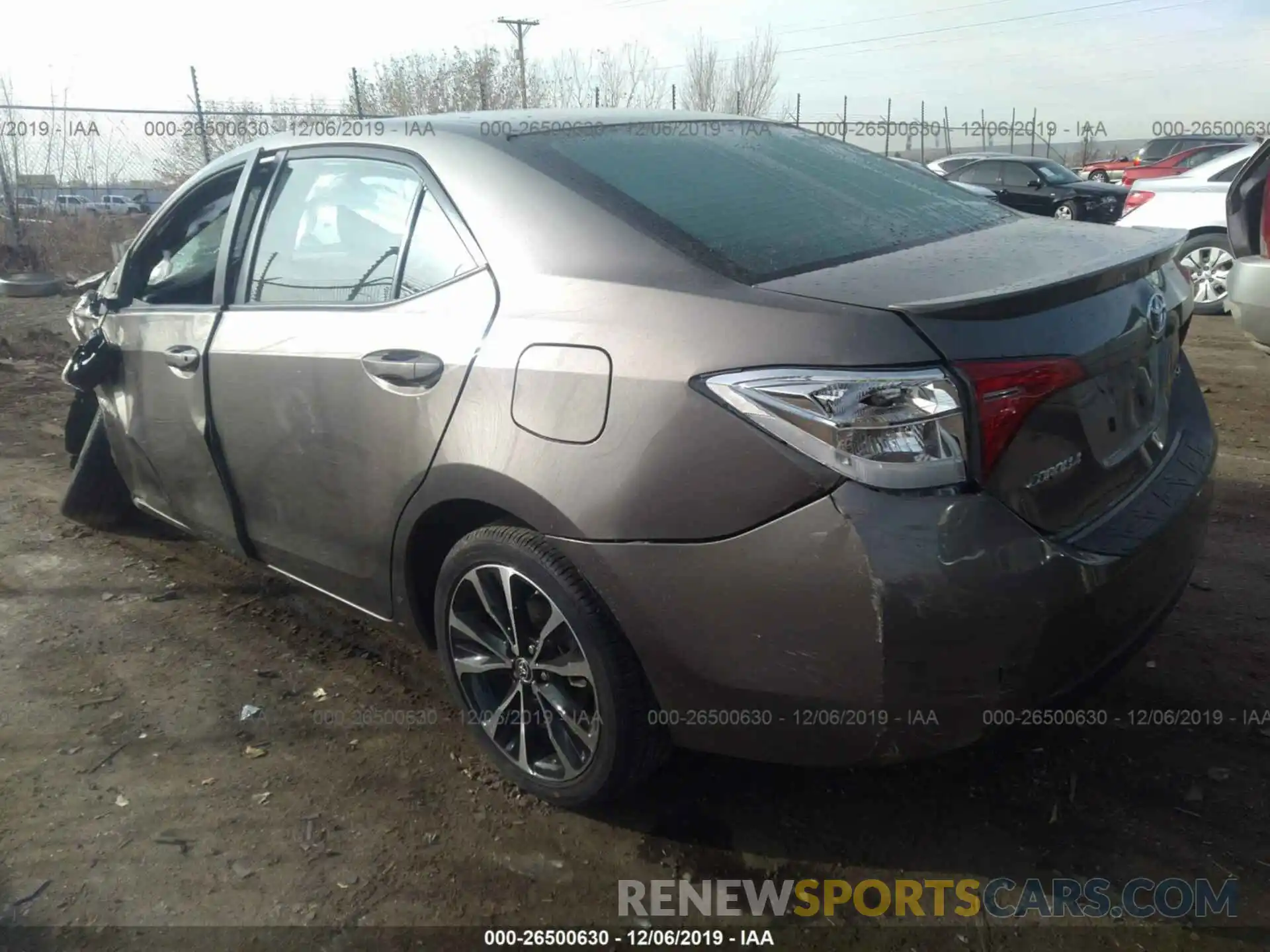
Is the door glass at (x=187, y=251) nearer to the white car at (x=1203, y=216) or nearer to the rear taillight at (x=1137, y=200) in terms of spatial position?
the white car at (x=1203, y=216)

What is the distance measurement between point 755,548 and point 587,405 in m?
0.49

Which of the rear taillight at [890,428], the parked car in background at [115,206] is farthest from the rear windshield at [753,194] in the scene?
the parked car in background at [115,206]

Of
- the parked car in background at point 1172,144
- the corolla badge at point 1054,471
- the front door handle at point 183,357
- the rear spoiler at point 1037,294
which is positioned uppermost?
the parked car in background at point 1172,144

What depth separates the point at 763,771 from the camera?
274 cm

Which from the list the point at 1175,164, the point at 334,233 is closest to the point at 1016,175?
the point at 1175,164

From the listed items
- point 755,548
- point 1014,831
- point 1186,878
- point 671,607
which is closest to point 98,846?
point 671,607

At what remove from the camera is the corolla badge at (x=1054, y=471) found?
202 centimetres

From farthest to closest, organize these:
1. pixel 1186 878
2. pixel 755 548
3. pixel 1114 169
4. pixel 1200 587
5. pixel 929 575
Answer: pixel 1114 169 < pixel 1200 587 < pixel 1186 878 < pixel 755 548 < pixel 929 575

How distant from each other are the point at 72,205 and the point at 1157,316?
1569 centimetres

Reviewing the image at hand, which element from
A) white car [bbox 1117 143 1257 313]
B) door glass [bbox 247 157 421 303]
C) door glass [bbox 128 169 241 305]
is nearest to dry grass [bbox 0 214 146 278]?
door glass [bbox 128 169 241 305]

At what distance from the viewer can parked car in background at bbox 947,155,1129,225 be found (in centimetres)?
1698

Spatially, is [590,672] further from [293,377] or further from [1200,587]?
[1200,587]

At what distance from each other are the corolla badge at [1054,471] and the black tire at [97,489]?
13.1 ft

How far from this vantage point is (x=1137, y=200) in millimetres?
9484
